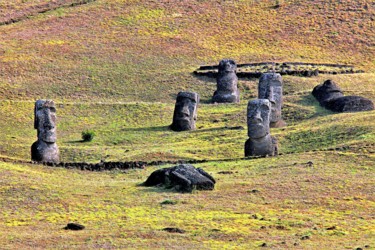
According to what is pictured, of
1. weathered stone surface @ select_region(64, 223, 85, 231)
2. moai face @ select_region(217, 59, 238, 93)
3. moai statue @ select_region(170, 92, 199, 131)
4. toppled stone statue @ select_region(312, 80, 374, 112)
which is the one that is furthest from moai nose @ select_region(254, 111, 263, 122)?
moai face @ select_region(217, 59, 238, 93)

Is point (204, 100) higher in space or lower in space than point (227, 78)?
lower

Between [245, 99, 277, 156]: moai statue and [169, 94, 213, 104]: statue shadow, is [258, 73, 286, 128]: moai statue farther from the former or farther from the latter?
[245, 99, 277, 156]: moai statue

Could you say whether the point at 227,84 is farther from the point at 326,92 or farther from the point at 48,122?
the point at 48,122

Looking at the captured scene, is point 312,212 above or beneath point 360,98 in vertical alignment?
beneath

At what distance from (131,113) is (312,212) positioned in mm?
28791

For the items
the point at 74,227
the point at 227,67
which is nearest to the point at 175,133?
the point at 227,67

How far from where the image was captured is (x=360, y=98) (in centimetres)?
6500

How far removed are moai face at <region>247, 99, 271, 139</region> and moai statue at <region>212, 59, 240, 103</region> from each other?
17.1 metres

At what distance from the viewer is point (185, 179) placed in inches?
1706

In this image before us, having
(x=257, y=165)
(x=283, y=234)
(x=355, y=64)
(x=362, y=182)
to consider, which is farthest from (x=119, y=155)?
(x=355, y=64)

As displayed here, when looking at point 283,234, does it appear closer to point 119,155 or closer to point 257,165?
point 257,165

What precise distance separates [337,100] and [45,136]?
57.7ft

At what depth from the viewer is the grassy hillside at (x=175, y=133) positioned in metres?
38.1

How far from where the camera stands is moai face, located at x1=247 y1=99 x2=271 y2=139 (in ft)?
177
